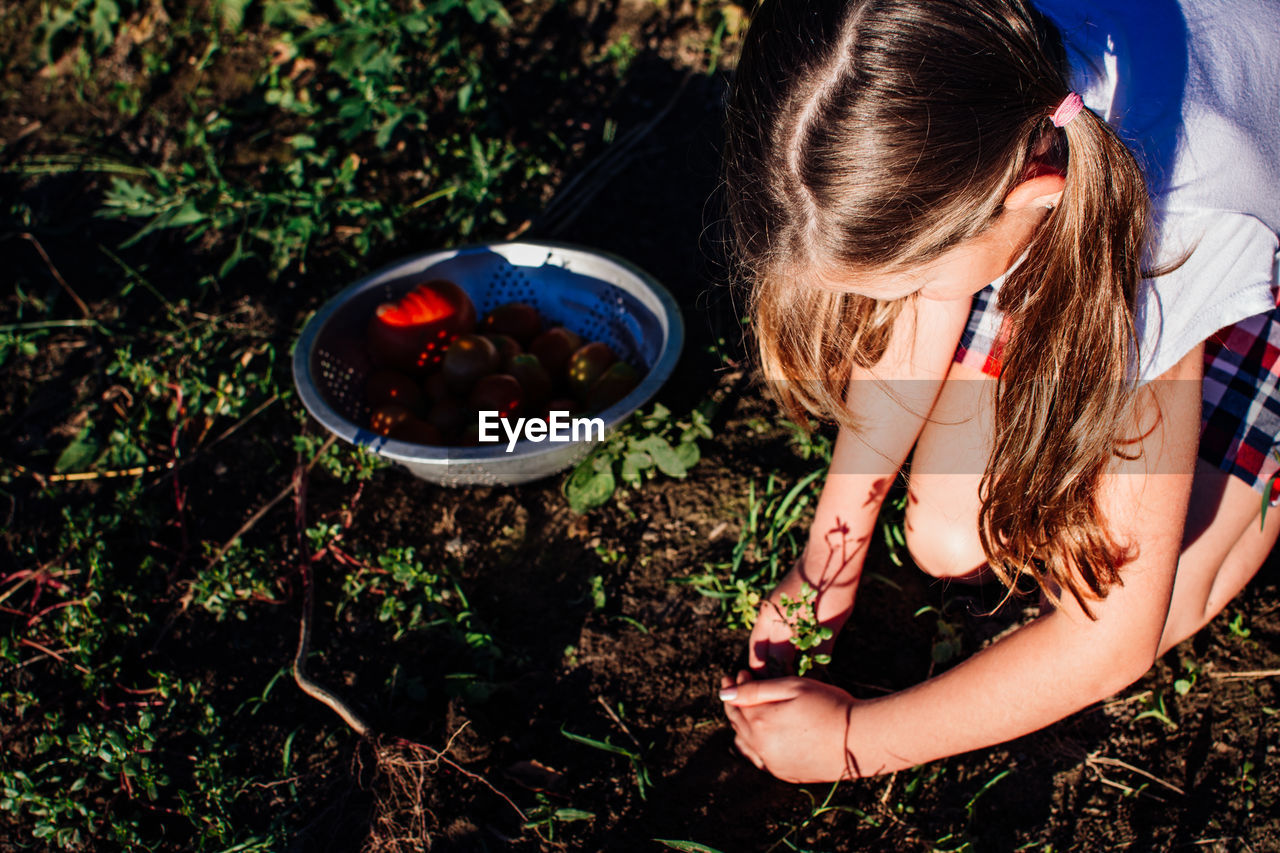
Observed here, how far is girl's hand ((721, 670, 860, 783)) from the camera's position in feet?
4.96

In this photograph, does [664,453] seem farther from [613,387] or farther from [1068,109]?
[1068,109]

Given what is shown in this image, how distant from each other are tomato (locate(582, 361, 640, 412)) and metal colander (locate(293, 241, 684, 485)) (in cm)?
7

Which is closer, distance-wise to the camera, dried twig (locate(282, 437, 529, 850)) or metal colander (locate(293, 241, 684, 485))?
dried twig (locate(282, 437, 529, 850))

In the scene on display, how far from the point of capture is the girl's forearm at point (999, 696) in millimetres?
1314

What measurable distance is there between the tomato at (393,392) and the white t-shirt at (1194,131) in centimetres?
156

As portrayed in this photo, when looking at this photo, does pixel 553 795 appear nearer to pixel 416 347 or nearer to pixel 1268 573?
pixel 416 347

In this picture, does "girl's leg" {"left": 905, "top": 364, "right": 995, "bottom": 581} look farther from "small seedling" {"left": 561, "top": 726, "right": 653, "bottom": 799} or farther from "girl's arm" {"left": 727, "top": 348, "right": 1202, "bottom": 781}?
"small seedling" {"left": 561, "top": 726, "right": 653, "bottom": 799}

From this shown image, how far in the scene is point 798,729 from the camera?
60.0 inches

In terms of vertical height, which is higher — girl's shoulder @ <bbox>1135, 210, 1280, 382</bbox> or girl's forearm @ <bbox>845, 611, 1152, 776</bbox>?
girl's shoulder @ <bbox>1135, 210, 1280, 382</bbox>

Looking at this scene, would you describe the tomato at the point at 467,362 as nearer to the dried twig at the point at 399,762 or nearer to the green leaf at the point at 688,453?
the green leaf at the point at 688,453

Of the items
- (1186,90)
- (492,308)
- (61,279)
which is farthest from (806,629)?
(61,279)

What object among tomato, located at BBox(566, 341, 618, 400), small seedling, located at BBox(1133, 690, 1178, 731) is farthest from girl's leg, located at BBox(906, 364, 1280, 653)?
tomato, located at BBox(566, 341, 618, 400)

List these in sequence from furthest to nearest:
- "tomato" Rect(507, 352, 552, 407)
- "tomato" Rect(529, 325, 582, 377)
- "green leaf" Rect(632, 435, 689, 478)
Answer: "tomato" Rect(529, 325, 582, 377)
"tomato" Rect(507, 352, 552, 407)
"green leaf" Rect(632, 435, 689, 478)

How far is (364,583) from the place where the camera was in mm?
1906
